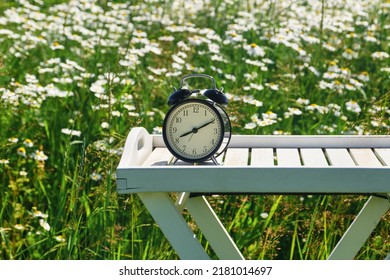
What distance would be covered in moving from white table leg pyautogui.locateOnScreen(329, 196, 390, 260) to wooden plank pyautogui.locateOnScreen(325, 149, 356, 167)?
0.13m

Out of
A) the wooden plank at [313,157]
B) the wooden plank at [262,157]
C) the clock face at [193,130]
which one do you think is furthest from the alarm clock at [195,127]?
the wooden plank at [313,157]

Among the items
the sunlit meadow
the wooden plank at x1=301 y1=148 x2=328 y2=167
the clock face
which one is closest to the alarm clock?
the clock face

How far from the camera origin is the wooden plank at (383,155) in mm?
2799

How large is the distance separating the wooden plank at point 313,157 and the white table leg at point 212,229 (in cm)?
33

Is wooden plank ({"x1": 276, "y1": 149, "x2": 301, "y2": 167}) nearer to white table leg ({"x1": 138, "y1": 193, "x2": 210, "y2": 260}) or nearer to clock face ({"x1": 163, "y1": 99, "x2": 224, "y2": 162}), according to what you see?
clock face ({"x1": 163, "y1": 99, "x2": 224, "y2": 162})

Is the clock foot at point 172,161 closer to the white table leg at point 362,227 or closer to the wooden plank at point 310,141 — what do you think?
the wooden plank at point 310,141

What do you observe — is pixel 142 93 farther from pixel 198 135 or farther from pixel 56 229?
pixel 198 135

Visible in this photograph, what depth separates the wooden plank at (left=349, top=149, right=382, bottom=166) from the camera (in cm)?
279

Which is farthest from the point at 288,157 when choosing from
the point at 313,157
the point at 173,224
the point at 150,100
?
the point at 150,100

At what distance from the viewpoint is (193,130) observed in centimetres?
277

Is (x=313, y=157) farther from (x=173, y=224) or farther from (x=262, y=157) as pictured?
(x=173, y=224)

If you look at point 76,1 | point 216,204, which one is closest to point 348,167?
point 216,204

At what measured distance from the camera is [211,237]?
2.91m

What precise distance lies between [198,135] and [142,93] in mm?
1634
